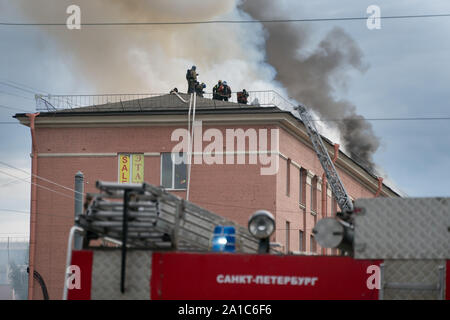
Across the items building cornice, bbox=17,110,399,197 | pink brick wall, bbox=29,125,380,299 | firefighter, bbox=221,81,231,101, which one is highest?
firefighter, bbox=221,81,231,101

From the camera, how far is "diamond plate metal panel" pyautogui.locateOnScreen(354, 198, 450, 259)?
349 inches

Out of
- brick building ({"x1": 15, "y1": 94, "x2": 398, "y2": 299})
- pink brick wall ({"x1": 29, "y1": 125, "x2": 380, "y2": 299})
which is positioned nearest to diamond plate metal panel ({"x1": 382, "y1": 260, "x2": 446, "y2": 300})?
pink brick wall ({"x1": 29, "y1": 125, "x2": 380, "y2": 299})

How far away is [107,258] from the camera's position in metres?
9.13

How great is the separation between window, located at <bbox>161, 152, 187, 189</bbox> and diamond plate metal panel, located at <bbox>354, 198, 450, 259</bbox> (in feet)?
103

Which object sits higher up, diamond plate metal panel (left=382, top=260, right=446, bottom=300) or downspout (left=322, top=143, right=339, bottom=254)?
downspout (left=322, top=143, right=339, bottom=254)

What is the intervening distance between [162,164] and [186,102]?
11.3 feet

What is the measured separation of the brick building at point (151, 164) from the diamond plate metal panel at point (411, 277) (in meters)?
30.4

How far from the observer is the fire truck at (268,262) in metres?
8.81

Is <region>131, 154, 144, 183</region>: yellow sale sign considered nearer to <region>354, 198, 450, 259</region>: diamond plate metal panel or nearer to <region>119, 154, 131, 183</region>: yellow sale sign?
<region>119, 154, 131, 183</region>: yellow sale sign
